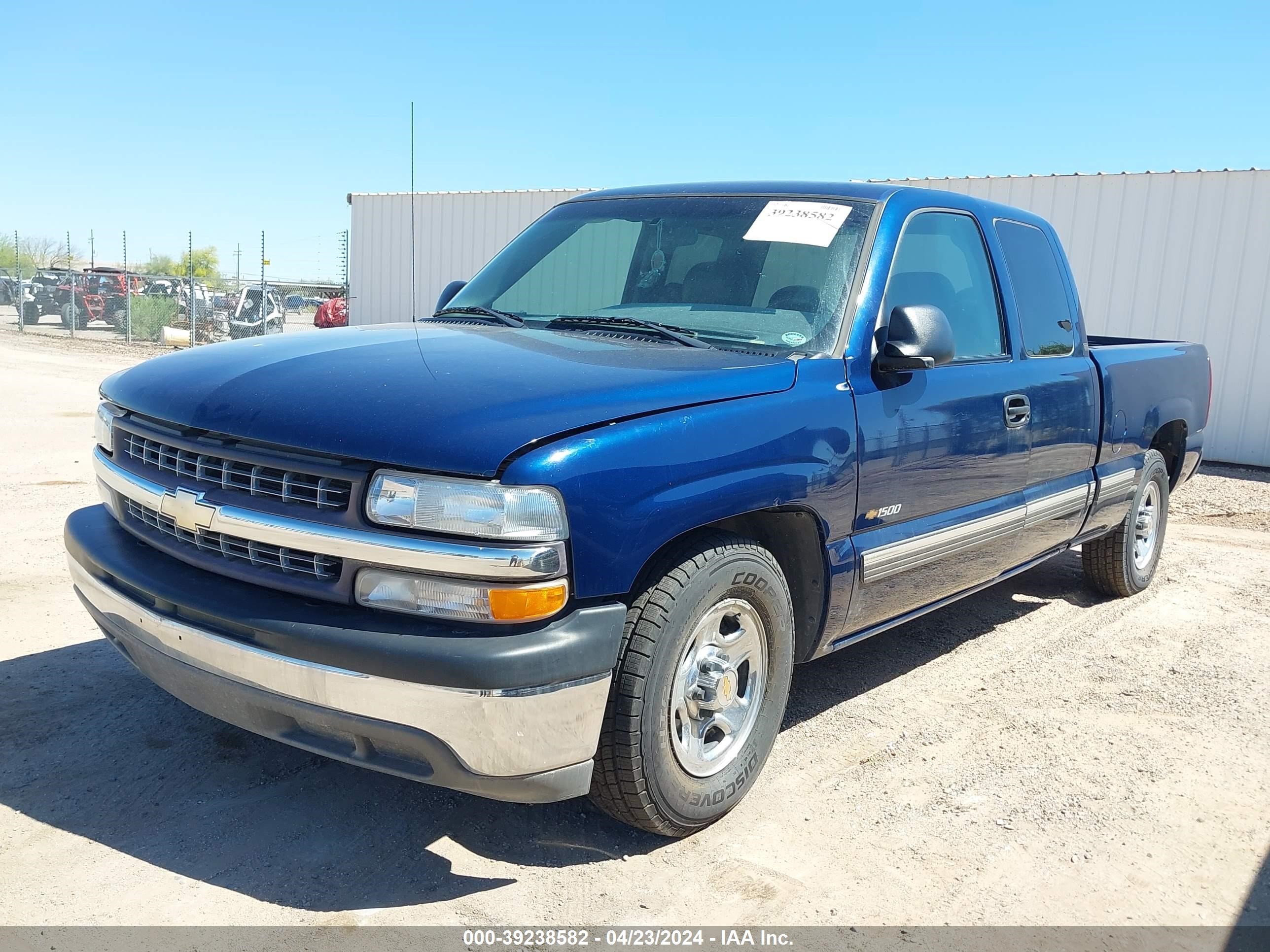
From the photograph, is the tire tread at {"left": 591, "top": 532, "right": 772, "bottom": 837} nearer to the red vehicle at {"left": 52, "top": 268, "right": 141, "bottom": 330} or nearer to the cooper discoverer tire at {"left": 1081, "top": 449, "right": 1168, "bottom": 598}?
the cooper discoverer tire at {"left": 1081, "top": 449, "right": 1168, "bottom": 598}

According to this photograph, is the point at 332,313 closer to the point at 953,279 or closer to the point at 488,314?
the point at 488,314

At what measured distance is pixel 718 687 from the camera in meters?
3.09

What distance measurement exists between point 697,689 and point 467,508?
38.1 inches

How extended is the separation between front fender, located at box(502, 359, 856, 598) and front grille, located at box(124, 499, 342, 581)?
55cm

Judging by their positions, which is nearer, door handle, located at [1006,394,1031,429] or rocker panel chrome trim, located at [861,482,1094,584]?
rocker panel chrome trim, located at [861,482,1094,584]

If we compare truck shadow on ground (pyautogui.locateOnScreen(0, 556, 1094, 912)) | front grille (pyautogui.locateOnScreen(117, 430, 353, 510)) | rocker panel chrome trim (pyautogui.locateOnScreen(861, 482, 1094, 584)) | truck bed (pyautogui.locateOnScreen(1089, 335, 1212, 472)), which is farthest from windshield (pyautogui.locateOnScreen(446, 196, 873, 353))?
truck bed (pyautogui.locateOnScreen(1089, 335, 1212, 472))

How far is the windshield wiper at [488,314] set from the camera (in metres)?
3.94

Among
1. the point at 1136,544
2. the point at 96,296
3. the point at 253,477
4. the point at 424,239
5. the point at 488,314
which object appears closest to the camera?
the point at 253,477

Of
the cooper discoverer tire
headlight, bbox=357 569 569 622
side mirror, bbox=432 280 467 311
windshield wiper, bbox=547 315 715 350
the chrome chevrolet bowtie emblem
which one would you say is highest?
side mirror, bbox=432 280 467 311

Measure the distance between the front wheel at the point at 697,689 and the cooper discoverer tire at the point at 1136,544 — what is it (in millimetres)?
3304

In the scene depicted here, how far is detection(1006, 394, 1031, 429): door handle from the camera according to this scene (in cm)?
424

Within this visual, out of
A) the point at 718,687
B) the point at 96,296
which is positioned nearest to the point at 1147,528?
the point at 718,687

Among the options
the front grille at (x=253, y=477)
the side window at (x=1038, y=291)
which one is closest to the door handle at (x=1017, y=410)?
the side window at (x=1038, y=291)

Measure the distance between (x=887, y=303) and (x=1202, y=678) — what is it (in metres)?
2.44
